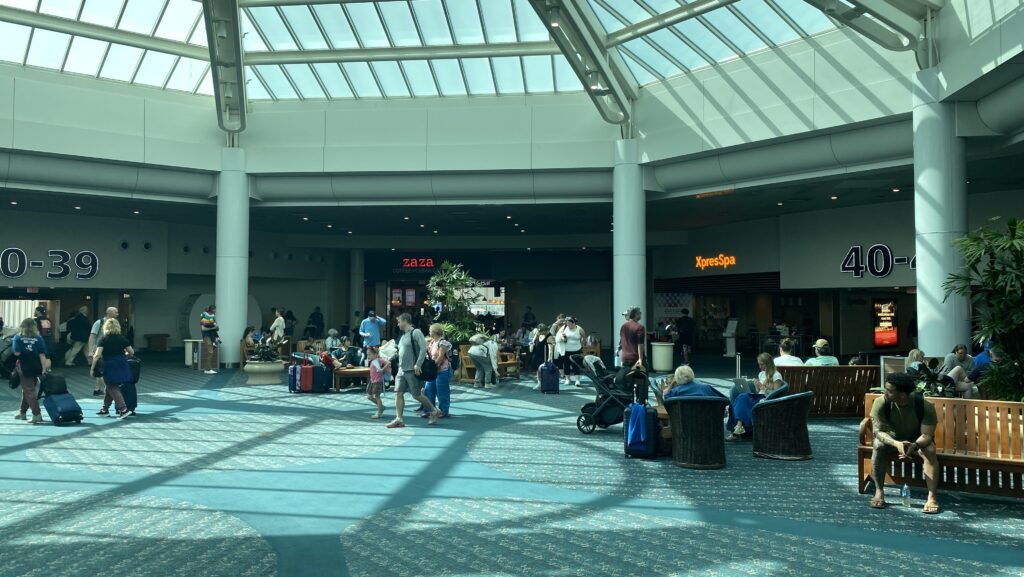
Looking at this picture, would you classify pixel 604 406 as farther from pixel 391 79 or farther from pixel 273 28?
pixel 273 28

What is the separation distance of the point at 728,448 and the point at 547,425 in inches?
107

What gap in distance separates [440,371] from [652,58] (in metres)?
9.86

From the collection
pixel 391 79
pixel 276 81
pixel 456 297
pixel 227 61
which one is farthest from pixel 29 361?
pixel 391 79

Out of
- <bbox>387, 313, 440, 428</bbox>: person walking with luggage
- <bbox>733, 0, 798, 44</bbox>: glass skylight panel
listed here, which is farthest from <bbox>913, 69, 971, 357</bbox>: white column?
<bbox>387, 313, 440, 428</bbox>: person walking with luggage

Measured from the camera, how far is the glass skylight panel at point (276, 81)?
19.0 metres

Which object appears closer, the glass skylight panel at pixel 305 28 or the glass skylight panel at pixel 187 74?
the glass skylight panel at pixel 305 28

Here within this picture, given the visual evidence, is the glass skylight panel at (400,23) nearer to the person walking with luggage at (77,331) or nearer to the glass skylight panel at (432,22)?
the glass skylight panel at (432,22)

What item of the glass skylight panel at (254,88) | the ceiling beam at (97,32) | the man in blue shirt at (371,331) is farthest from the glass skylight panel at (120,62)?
the man in blue shirt at (371,331)

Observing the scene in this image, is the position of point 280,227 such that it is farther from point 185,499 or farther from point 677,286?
point 185,499

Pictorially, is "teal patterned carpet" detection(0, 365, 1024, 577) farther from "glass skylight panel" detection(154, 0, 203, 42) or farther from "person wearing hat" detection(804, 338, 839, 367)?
"glass skylight panel" detection(154, 0, 203, 42)

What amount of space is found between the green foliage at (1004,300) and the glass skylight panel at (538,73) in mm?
12745

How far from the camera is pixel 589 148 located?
61.5 feet

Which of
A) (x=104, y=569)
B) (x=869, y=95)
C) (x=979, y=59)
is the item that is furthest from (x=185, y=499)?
(x=869, y=95)

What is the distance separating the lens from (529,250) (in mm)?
32031
